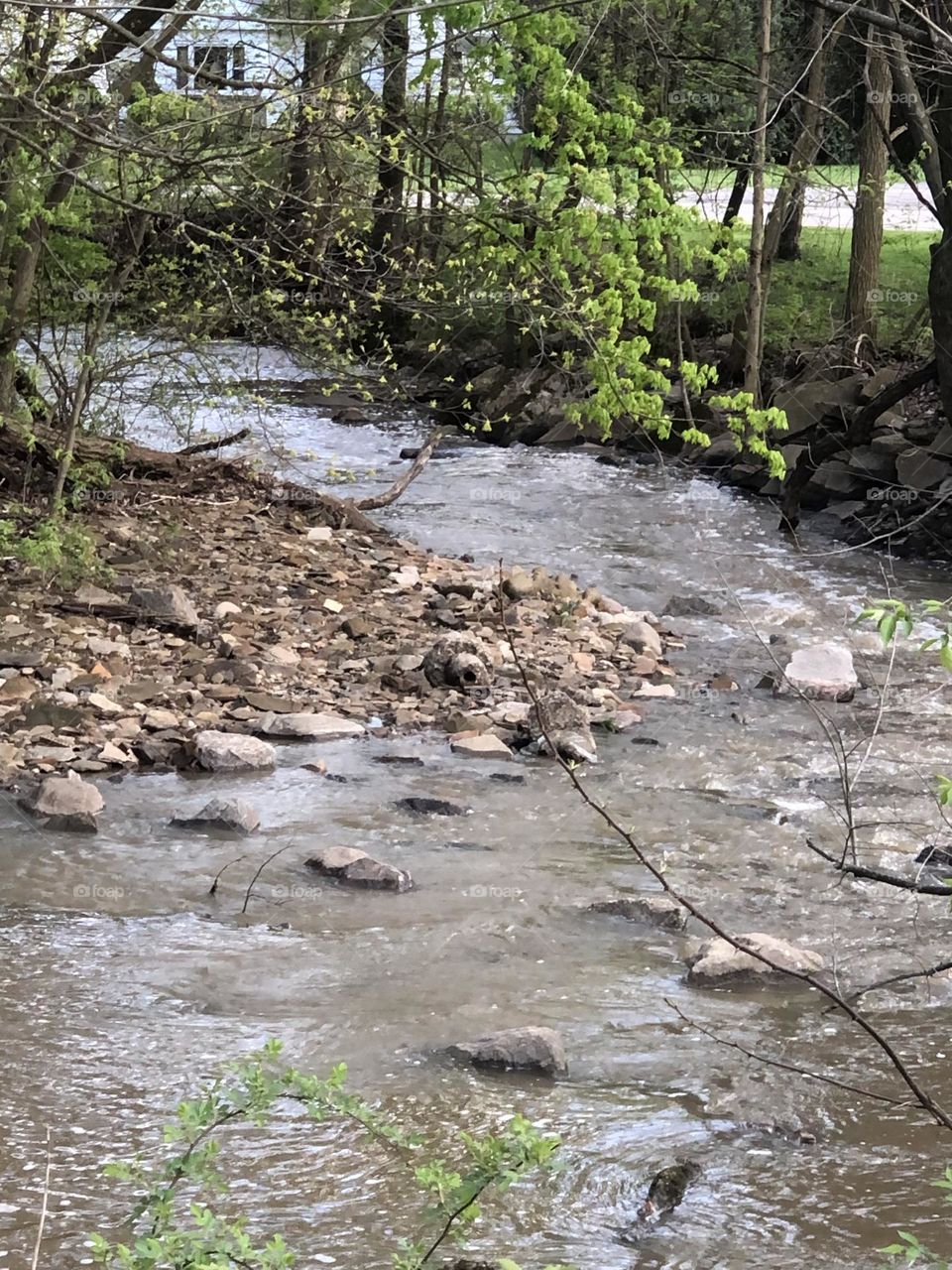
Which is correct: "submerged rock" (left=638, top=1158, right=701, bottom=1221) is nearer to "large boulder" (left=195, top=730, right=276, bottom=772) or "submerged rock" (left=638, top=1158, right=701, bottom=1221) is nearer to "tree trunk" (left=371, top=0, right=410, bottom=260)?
"large boulder" (left=195, top=730, right=276, bottom=772)

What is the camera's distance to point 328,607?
10766 millimetres

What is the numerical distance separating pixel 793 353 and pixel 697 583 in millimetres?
6891

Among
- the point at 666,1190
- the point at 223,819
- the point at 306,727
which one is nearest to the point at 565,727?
the point at 306,727

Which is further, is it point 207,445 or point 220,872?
point 207,445

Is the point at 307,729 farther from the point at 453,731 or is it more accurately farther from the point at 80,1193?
the point at 80,1193

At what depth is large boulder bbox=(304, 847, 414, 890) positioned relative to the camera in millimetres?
6238

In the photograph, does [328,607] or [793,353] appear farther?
[793,353]

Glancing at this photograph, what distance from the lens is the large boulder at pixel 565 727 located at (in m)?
8.22

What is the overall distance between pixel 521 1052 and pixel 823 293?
62.5 feet

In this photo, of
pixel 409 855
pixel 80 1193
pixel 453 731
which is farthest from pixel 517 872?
pixel 80 1193

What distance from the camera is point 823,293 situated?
21844 millimetres

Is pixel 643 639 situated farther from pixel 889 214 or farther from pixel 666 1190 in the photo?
pixel 889 214

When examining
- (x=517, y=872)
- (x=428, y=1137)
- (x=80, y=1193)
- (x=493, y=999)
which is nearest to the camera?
(x=80, y=1193)

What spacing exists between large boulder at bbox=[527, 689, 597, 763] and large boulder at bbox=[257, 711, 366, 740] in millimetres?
1062
